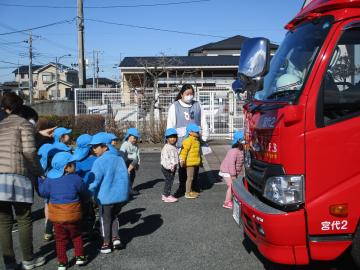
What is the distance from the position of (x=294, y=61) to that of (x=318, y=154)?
0.99 m

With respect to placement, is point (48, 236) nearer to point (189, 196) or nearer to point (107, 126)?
point (189, 196)

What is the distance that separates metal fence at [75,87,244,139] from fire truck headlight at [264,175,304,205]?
1120 cm

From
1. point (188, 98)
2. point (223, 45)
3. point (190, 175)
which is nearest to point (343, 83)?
point (188, 98)

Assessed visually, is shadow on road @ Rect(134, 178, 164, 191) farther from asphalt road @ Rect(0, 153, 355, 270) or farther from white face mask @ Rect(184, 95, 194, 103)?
white face mask @ Rect(184, 95, 194, 103)

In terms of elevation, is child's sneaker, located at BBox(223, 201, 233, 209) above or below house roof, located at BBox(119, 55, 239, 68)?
below

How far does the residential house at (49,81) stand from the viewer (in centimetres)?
7131

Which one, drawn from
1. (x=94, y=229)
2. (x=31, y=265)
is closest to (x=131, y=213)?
(x=94, y=229)

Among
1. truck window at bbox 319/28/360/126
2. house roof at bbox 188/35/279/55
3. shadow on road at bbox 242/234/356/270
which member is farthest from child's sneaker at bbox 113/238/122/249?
house roof at bbox 188/35/279/55

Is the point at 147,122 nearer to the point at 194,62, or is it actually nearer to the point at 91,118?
the point at 91,118

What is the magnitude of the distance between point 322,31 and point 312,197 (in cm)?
134

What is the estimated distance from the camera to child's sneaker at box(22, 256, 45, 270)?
4.17 meters

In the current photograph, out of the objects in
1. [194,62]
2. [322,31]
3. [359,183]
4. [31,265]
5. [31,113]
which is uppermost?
[194,62]

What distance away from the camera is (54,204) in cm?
411

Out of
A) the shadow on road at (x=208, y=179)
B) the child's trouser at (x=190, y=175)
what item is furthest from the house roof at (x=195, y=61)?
the child's trouser at (x=190, y=175)
